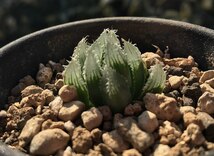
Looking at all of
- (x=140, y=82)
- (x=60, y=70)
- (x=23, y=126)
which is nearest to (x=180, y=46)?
(x=140, y=82)

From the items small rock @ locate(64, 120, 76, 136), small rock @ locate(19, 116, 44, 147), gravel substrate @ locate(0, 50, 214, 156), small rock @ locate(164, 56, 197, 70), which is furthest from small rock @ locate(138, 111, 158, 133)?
small rock @ locate(164, 56, 197, 70)

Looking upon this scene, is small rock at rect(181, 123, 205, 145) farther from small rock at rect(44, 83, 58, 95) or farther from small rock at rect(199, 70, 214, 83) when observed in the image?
small rock at rect(44, 83, 58, 95)

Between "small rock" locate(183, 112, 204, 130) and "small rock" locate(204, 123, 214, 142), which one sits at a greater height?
"small rock" locate(183, 112, 204, 130)

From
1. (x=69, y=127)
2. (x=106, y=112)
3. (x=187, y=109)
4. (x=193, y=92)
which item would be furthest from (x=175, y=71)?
(x=69, y=127)

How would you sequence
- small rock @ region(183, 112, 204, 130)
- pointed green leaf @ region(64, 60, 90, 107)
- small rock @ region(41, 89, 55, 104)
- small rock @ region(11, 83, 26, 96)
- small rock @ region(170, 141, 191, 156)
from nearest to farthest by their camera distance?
small rock @ region(170, 141, 191, 156)
small rock @ region(183, 112, 204, 130)
pointed green leaf @ region(64, 60, 90, 107)
small rock @ region(41, 89, 55, 104)
small rock @ region(11, 83, 26, 96)

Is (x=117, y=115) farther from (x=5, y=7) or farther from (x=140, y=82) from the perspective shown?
(x=5, y=7)

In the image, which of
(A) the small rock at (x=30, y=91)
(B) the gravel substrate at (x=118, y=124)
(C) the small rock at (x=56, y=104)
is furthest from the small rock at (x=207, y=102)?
(A) the small rock at (x=30, y=91)

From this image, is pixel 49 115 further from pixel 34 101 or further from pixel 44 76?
pixel 44 76
